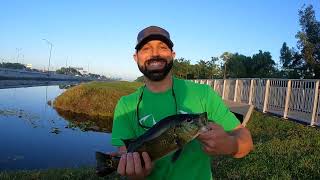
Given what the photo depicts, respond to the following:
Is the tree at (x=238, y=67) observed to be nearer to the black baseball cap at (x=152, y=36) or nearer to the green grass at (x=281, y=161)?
the green grass at (x=281, y=161)

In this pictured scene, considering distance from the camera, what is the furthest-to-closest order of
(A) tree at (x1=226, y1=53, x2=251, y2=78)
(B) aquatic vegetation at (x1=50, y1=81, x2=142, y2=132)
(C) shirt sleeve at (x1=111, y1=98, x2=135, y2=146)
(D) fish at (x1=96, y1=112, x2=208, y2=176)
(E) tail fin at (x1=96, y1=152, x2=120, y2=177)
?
(A) tree at (x1=226, y1=53, x2=251, y2=78), (B) aquatic vegetation at (x1=50, y1=81, x2=142, y2=132), (C) shirt sleeve at (x1=111, y1=98, x2=135, y2=146), (E) tail fin at (x1=96, y1=152, x2=120, y2=177), (D) fish at (x1=96, y1=112, x2=208, y2=176)

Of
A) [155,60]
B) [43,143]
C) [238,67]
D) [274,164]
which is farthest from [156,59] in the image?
[238,67]

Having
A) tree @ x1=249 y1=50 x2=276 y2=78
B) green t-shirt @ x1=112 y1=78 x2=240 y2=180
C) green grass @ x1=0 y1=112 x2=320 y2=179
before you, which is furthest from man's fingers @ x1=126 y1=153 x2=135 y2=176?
tree @ x1=249 y1=50 x2=276 y2=78

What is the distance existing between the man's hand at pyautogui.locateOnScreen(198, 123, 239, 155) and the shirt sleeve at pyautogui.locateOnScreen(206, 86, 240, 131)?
0.26 metres

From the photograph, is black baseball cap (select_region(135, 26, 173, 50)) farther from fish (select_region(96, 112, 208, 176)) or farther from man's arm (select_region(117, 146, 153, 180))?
man's arm (select_region(117, 146, 153, 180))

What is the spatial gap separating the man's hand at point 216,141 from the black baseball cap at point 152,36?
0.85m

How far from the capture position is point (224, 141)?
2812mm

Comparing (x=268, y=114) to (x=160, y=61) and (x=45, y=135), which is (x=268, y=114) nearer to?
(x=45, y=135)

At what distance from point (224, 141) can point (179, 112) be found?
18.7 inches

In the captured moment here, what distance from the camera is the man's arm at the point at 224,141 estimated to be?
2.73 m

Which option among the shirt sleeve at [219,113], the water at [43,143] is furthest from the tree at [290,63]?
the shirt sleeve at [219,113]

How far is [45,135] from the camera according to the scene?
26562 mm

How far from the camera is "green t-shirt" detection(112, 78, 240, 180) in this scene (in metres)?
3.11

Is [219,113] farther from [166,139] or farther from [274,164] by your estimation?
[274,164]
